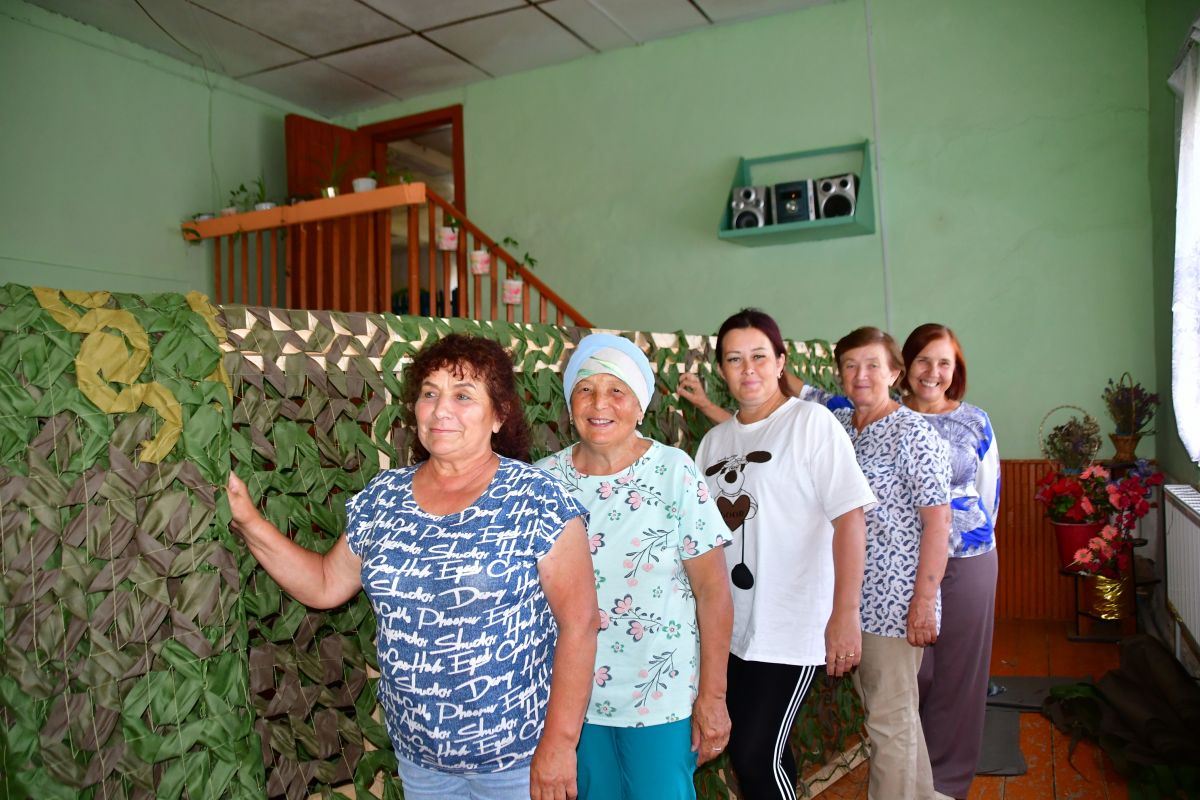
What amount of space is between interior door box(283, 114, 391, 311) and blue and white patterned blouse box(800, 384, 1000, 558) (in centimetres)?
310

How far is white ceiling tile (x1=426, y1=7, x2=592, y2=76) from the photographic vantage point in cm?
537

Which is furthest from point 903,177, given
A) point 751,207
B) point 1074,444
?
point 1074,444

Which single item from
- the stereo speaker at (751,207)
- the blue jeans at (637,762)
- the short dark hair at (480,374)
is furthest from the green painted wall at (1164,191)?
the short dark hair at (480,374)

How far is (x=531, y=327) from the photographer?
6.30ft

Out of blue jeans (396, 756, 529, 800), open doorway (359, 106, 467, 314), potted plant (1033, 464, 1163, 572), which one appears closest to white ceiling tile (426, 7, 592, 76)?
open doorway (359, 106, 467, 314)

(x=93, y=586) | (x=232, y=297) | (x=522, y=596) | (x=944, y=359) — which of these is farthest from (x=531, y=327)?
(x=232, y=297)

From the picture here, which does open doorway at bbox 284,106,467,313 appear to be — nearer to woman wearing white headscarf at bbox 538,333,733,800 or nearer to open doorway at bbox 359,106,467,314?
open doorway at bbox 359,106,467,314

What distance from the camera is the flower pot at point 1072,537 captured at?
4184 millimetres

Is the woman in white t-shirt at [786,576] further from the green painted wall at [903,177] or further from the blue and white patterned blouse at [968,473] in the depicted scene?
the green painted wall at [903,177]

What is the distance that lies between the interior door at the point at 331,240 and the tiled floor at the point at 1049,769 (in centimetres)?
363

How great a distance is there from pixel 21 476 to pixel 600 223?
5.09 metres

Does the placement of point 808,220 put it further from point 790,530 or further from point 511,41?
point 790,530

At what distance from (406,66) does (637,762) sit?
5.51 m

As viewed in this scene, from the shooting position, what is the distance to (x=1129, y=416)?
4.35 m
